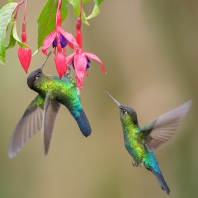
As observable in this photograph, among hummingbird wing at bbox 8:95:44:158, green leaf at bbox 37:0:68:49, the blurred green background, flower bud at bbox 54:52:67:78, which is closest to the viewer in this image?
flower bud at bbox 54:52:67:78

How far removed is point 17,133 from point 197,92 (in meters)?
2.41

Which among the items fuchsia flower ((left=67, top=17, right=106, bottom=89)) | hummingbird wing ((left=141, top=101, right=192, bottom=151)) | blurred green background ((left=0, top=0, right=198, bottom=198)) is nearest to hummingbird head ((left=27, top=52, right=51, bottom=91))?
fuchsia flower ((left=67, top=17, right=106, bottom=89))

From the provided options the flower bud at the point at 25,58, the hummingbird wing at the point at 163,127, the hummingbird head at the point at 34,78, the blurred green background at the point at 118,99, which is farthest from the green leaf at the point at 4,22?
the blurred green background at the point at 118,99

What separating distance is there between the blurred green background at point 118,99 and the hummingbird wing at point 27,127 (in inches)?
77.2

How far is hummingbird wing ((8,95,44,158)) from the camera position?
1515 millimetres

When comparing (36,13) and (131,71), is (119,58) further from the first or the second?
(36,13)

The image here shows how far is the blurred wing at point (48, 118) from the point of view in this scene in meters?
1.25

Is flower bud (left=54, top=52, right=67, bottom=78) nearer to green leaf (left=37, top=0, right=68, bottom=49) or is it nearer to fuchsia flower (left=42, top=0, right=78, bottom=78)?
fuchsia flower (left=42, top=0, right=78, bottom=78)

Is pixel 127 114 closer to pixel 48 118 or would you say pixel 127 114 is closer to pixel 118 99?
pixel 48 118

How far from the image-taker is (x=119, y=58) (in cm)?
367

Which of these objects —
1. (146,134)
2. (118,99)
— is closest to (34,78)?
(146,134)

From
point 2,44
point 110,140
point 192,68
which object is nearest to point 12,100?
point 110,140

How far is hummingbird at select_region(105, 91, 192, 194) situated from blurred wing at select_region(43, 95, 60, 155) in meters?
0.24

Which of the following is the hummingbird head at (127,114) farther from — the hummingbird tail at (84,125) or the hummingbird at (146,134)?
the hummingbird tail at (84,125)
